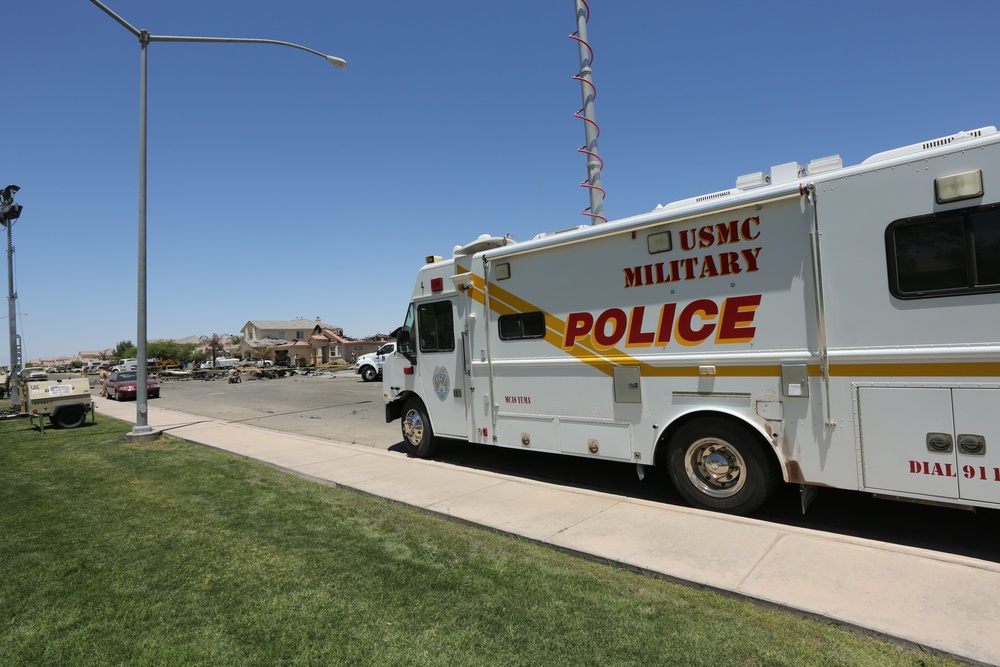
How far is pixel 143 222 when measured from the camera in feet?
34.8

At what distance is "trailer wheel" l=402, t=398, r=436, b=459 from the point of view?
27.2 ft

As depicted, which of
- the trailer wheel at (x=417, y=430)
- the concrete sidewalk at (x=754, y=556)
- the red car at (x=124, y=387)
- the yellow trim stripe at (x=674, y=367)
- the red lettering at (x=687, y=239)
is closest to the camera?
the concrete sidewalk at (x=754, y=556)

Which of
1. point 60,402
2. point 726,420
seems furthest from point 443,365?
point 60,402

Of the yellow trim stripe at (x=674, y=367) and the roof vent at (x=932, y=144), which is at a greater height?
the roof vent at (x=932, y=144)

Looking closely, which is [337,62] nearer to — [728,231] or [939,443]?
[728,231]

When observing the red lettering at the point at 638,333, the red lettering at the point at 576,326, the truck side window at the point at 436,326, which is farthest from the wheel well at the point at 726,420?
the truck side window at the point at 436,326

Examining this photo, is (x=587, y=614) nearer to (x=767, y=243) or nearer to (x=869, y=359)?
(x=869, y=359)

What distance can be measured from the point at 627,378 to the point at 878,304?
2.24 m

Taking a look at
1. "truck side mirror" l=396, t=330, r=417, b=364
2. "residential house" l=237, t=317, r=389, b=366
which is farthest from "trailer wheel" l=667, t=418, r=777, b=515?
"residential house" l=237, t=317, r=389, b=366

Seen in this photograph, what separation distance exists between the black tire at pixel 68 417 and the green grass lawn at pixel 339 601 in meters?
8.68

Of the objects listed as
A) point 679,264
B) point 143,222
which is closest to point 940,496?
point 679,264

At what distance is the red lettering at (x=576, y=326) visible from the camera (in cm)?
604

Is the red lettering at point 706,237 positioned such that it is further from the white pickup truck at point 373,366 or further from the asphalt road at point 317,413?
the white pickup truck at point 373,366

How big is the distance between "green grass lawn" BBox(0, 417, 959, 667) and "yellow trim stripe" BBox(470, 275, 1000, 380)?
1988mm
